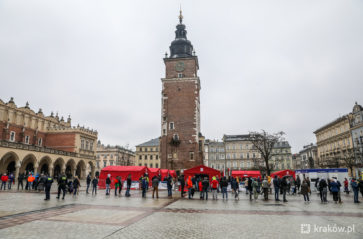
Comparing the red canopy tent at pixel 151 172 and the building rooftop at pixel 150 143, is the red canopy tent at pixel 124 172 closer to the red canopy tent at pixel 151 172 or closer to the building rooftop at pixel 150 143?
the red canopy tent at pixel 151 172

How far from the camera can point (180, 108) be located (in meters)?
44.2

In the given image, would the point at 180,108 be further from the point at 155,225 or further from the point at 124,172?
the point at 155,225

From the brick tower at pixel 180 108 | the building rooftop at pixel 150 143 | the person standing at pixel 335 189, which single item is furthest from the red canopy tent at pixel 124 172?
A: the building rooftop at pixel 150 143

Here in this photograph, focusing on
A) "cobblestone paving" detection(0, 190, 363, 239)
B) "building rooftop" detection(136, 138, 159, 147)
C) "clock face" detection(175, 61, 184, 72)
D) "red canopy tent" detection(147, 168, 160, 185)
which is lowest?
"cobblestone paving" detection(0, 190, 363, 239)

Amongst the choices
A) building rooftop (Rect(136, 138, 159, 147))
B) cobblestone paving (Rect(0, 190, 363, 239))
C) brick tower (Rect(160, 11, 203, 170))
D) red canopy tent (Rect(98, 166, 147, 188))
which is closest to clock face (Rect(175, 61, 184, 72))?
brick tower (Rect(160, 11, 203, 170))

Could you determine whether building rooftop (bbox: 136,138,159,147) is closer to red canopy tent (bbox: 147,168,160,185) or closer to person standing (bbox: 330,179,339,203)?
red canopy tent (bbox: 147,168,160,185)

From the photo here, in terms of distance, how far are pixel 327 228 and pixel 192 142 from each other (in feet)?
114

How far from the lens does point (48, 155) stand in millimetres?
38125

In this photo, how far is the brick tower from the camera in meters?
42.2

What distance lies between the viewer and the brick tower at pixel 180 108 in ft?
139

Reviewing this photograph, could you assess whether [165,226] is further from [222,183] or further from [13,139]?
[13,139]

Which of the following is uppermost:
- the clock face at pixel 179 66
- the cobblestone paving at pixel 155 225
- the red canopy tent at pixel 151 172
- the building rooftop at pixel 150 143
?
the clock face at pixel 179 66

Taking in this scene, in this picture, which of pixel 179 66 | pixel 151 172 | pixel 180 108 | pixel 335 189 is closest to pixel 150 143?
pixel 180 108

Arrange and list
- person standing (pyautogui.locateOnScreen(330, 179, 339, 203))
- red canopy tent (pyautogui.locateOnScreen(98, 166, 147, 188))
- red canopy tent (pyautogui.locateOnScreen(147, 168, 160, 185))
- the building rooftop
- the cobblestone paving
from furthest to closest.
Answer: the building rooftop, red canopy tent (pyautogui.locateOnScreen(147, 168, 160, 185)), red canopy tent (pyautogui.locateOnScreen(98, 166, 147, 188)), person standing (pyautogui.locateOnScreen(330, 179, 339, 203)), the cobblestone paving
